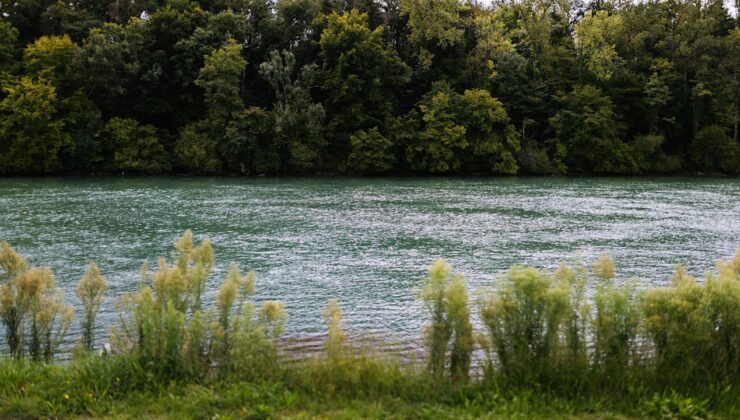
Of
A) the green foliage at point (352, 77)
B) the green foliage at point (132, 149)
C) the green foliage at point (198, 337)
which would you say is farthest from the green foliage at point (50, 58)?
the green foliage at point (198, 337)

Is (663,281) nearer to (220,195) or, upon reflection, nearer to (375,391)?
(375,391)

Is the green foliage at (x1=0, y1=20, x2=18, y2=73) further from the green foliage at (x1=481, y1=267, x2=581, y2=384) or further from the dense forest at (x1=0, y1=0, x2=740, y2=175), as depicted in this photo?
the green foliage at (x1=481, y1=267, x2=581, y2=384)

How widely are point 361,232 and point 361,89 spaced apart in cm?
3582

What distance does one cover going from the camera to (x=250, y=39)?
62844mm

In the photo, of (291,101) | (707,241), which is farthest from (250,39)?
(707,241)

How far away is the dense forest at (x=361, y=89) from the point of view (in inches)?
2119

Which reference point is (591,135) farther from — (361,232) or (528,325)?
(528,325)

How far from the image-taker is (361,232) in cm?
2389

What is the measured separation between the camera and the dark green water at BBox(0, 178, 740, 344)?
1521 centimetres

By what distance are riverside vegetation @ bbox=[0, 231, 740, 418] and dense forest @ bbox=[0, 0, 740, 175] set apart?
4792 cm

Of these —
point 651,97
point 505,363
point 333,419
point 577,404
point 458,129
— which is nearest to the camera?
point 333,419

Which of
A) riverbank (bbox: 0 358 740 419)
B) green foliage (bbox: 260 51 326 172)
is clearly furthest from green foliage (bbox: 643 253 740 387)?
green foliage (bbox: 260 51 326 172)

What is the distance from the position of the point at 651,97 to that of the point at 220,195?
46.8m

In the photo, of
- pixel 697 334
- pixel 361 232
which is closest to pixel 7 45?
pixel 361 232
